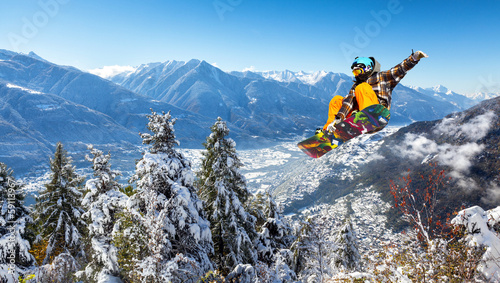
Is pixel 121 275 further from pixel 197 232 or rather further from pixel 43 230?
pixel 43 230

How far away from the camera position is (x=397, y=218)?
591ft

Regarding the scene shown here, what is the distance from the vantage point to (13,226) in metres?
12.9

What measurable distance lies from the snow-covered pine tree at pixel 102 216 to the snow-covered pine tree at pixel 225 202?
528cm

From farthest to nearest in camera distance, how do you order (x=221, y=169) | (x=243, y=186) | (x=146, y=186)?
(x=243, y=186)
(x=221, y=169)
(x=146, y=186)

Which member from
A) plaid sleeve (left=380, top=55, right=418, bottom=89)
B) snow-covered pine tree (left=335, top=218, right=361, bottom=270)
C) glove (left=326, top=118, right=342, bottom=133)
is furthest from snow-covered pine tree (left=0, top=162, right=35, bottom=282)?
snow-covered pine tree (left=335, top=218, right=361, bottom=270)

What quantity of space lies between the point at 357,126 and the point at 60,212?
64.7 feet

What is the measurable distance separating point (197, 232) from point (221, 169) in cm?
502

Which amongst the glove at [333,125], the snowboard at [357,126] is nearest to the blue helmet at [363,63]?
the snowboard at [357,126]

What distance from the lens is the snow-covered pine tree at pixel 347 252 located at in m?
22.0

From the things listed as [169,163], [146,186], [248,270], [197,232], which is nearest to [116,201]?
[146,186]

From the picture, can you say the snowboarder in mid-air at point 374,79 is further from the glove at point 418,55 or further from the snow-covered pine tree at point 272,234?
the snow-covered pine tree at point 272,234

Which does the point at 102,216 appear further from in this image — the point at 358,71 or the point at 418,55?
the point at 418,55

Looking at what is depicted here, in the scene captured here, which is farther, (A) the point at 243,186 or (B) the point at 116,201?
(A) the point at 243,186

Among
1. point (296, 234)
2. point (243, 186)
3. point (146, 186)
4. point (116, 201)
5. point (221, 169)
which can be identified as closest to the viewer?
point (146, 186)
